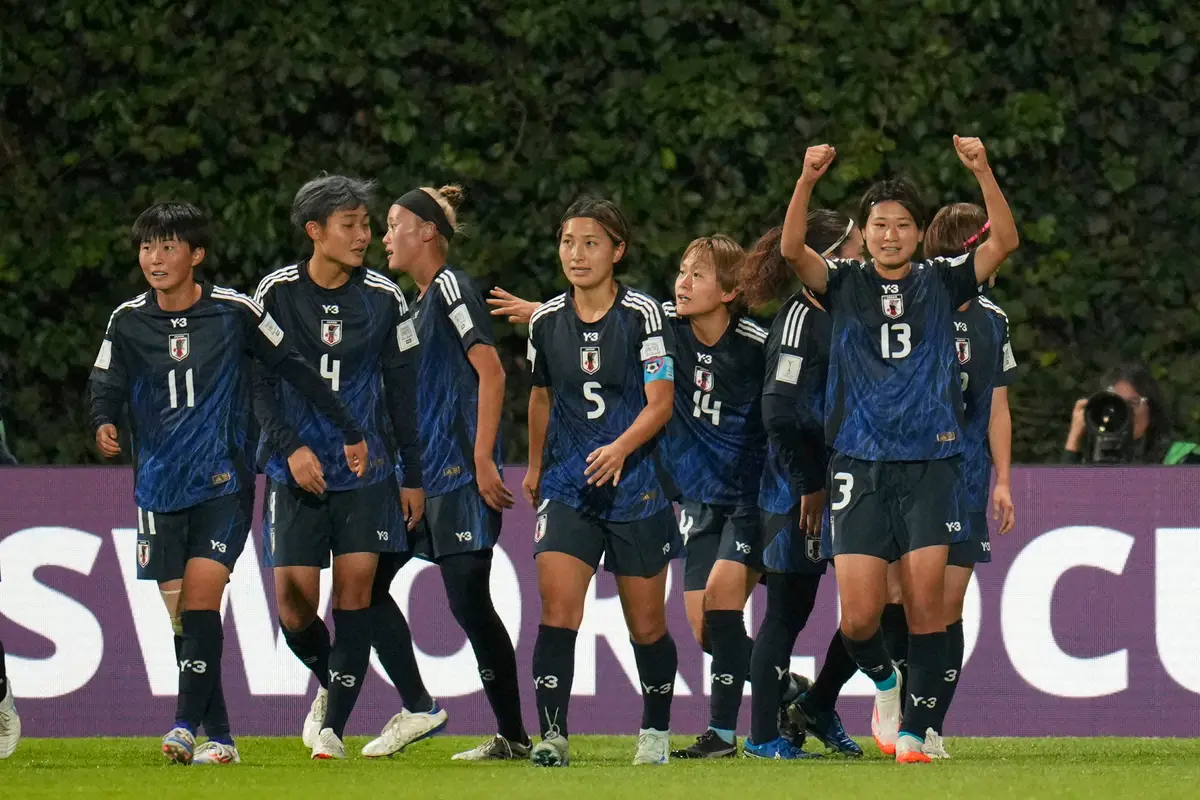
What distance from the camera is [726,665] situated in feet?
26.6

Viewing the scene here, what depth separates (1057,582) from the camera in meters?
9.53

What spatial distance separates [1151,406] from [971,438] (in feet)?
9.30

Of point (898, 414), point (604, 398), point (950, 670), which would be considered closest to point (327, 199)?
point (604, 398)

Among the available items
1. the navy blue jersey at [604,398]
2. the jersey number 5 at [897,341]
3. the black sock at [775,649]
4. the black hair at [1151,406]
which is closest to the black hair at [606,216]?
the navy blue jersey at [604,398]

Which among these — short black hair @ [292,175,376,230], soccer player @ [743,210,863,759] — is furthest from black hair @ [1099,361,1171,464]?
short black hair @ [292,175,376,230]

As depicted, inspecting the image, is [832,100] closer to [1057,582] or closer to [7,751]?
[1057,582]

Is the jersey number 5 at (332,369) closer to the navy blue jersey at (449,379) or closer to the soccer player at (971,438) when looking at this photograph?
the navy blue jersey at (449,379)

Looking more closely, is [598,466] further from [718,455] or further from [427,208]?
[427,208]

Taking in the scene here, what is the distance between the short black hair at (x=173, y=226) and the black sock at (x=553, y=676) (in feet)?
6.12

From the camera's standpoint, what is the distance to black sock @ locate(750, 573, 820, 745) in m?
8.11

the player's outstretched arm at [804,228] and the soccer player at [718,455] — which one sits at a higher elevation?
the player's outstretched arm at [804,228]

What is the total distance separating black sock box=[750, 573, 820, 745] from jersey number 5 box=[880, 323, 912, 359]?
1.06 meters

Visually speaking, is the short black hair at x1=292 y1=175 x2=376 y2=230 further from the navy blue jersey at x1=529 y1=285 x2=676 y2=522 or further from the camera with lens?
the camera with lens

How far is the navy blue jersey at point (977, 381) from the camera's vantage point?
8.11 meters
